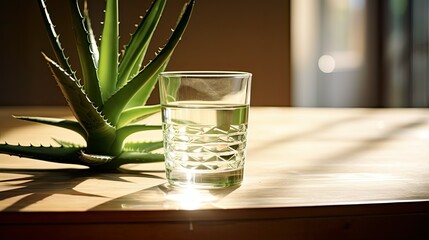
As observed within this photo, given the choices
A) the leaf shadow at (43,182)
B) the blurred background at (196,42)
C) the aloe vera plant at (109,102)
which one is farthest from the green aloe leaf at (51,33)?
the blurred background at (196,42)

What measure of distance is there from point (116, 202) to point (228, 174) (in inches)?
5.4

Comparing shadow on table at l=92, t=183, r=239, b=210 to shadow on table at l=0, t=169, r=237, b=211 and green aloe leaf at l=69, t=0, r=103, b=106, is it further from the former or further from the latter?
green aloe leaf at l=69, t=0, r=103, b=106

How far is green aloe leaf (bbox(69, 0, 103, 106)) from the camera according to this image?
72 centimetres

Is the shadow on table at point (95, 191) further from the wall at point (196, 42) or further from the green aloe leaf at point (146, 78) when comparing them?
the wall at point (196, 42)

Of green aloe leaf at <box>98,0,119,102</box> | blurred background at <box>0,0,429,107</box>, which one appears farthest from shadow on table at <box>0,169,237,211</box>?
blurred background at <box>0,0,429,107</box>

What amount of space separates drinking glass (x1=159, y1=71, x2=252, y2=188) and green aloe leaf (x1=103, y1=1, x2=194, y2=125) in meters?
0.03

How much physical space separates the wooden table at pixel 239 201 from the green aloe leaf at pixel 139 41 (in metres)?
0.13

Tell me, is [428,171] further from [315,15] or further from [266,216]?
[315,15]

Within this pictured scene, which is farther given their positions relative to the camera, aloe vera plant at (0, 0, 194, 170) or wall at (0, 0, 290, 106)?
wall at (0, 0, 290, 106)

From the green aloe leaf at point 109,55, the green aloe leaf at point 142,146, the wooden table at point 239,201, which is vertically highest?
the green aloe leaf at point 109,55

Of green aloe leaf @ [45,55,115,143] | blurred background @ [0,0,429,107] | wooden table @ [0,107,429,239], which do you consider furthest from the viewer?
blurred background @ [0,0,429,107]

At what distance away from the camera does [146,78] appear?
0.75 metres

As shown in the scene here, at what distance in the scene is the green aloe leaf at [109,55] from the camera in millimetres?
800

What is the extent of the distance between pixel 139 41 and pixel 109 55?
4cm
